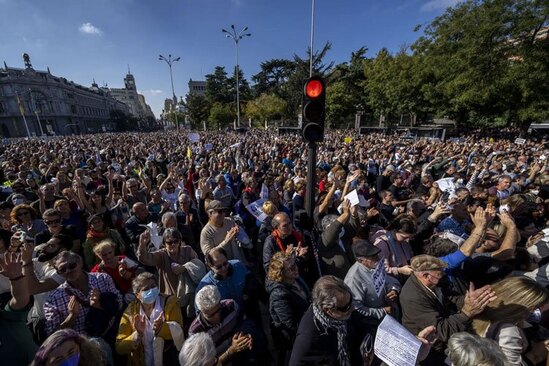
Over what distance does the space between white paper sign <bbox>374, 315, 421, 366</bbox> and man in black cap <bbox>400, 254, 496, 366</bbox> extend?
2.04ft

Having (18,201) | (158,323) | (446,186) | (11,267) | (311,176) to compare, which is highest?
(311,176)

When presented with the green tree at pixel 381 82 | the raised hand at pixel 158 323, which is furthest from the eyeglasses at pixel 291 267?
the green tree at pixel 381 82

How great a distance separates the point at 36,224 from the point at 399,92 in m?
35.8

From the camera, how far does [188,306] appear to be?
299 centimetres

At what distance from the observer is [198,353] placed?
1838 millimetres

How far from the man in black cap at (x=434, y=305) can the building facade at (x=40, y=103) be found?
7238 centimetres

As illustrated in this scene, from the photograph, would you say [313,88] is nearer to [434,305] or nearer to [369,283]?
[369,283]

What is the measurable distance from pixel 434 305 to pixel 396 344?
90 cm

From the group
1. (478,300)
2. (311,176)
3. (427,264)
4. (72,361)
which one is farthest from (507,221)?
(72,361)

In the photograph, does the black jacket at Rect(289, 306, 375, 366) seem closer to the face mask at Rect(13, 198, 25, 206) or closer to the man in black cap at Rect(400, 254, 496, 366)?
the man in black cap at Rect(400, 254, 496, 366)

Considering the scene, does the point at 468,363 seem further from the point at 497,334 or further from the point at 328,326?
the point at 328,326

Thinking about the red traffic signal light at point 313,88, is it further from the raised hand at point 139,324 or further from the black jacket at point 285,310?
the raised hand at point 139,324

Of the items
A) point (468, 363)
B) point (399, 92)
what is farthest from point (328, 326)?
point (399, 92)

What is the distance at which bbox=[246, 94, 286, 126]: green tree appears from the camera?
156 feet
